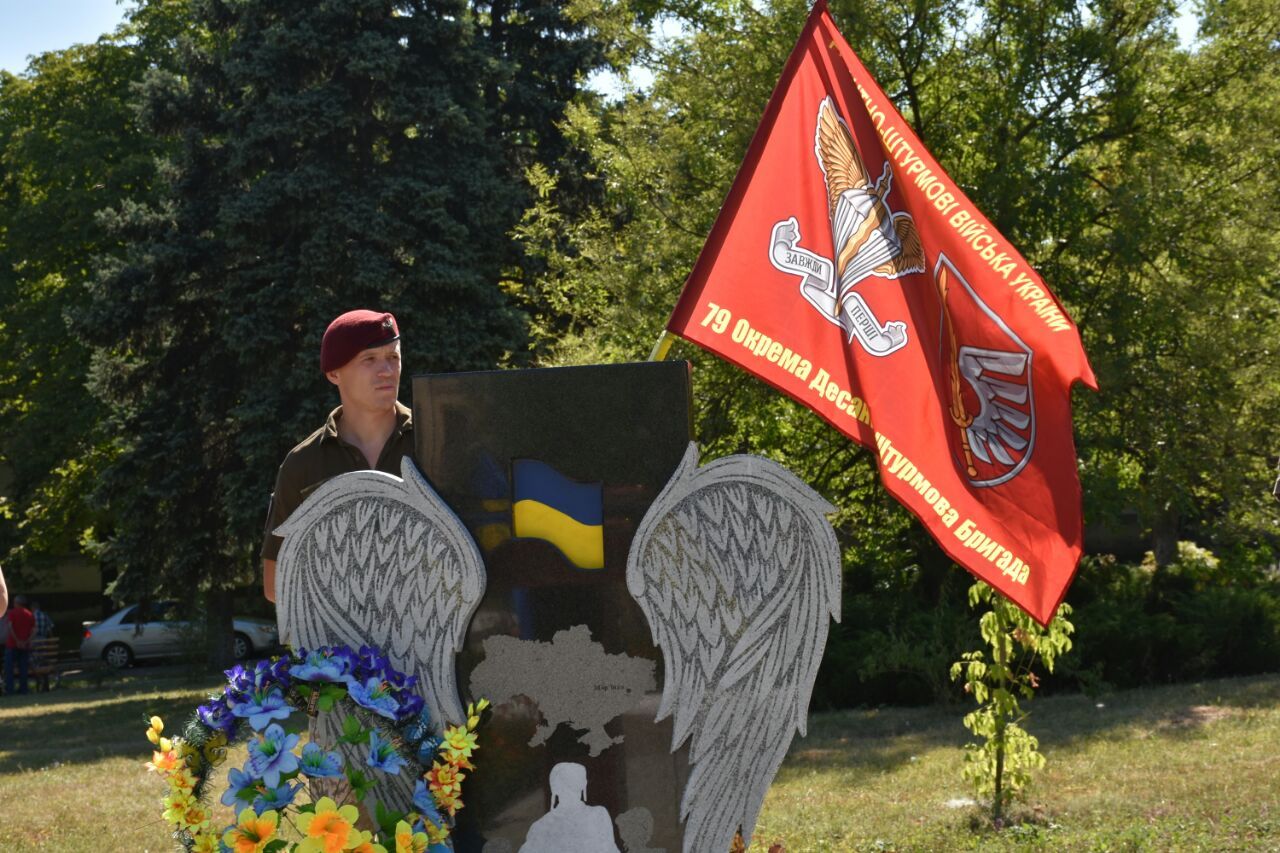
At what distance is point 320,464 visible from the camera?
4.68 metres

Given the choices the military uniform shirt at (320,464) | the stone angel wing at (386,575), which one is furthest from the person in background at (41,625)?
the stone angel wing at (386,575)

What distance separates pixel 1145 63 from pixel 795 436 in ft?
17.9

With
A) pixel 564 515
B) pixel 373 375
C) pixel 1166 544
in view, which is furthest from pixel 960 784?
pixel 1166 544

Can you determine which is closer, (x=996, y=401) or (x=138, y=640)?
(x=996, y=401)

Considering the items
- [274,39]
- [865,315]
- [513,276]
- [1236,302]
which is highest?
[274,39]

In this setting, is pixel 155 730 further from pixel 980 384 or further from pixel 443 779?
pixel 980 384

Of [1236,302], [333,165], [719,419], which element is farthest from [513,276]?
[1236,302]

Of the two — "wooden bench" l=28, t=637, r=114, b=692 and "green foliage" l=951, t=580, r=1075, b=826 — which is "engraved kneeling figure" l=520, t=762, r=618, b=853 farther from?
"wooden bench" l=28, t=637, r=114, b=692

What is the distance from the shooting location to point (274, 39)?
18.1 meters

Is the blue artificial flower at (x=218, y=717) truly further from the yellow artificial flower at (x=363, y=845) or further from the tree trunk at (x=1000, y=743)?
the tree trunk at (x=1000, y=743)

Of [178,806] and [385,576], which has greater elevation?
[385,576]

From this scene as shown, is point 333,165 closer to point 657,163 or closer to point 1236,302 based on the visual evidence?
point 657,163

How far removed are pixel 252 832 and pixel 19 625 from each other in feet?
68.0

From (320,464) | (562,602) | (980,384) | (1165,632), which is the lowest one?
(1165,632)
